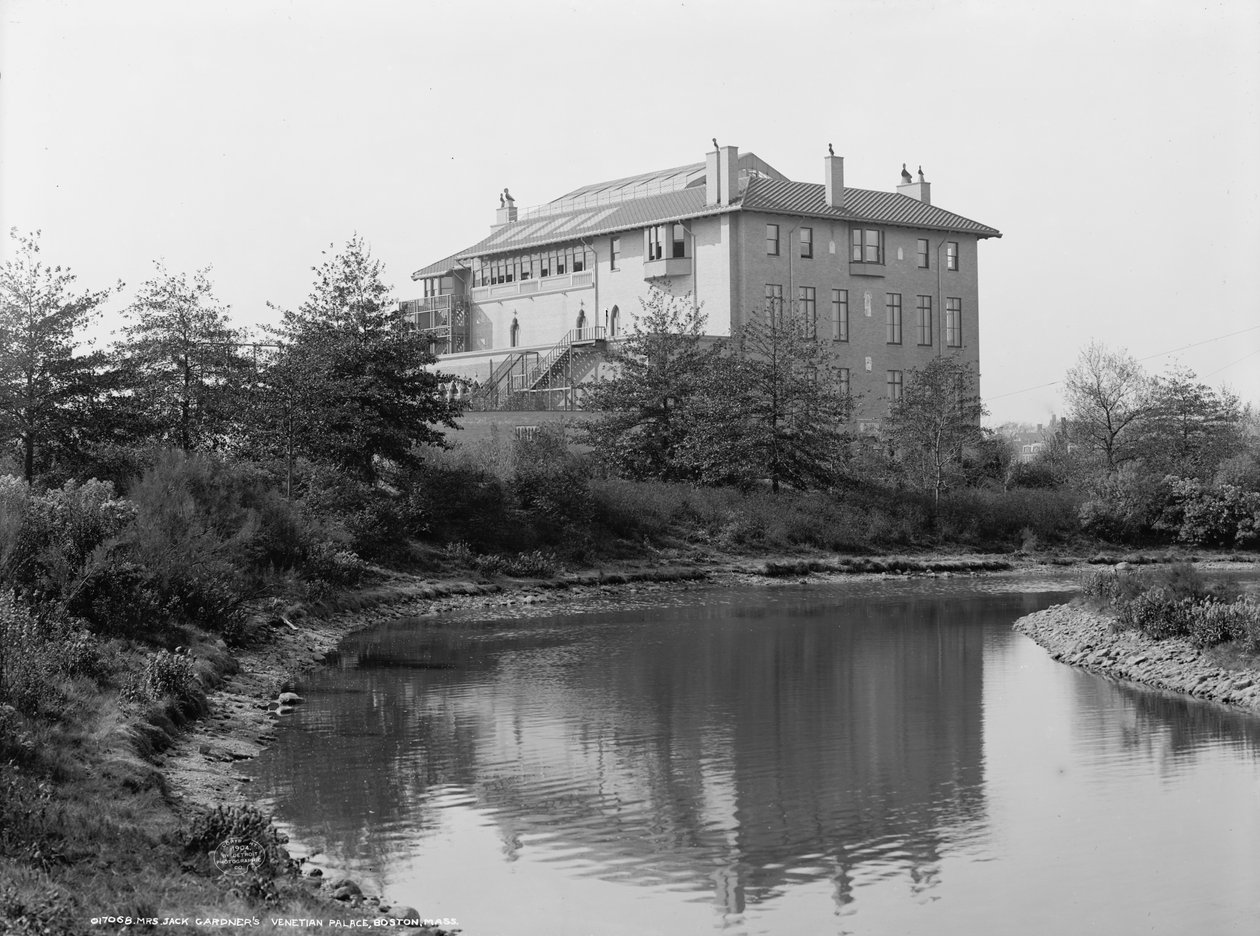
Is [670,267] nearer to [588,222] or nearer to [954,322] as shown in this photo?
[588,222]

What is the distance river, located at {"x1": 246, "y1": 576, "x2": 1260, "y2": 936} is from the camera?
12.6 metres

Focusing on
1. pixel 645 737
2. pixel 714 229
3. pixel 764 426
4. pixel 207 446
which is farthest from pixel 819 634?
pixel 714 229

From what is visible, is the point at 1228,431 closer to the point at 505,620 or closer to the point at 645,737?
the point at 505,620

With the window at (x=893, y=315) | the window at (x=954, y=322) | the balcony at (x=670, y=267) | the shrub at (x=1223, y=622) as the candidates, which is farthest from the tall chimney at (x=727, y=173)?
the shrub at (x=1223, y=622)

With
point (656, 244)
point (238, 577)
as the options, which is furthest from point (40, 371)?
point (656, 244)

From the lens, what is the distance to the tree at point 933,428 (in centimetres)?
6353

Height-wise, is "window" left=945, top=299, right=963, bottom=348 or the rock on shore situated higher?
"window" left=945, top=299, right=963, bottom=348

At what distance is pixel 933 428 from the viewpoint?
211 feet

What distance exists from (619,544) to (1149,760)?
33420 millimetres

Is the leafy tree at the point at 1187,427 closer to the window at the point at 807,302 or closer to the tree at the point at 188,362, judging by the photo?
the window at the point at 807,302

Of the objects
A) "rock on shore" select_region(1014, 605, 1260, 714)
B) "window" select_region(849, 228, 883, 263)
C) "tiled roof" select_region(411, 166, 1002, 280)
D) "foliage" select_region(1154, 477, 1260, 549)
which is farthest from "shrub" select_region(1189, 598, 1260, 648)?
"window" select_region(849, 228, 883, 263)

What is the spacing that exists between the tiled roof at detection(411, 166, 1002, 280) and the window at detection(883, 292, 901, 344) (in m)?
3.72

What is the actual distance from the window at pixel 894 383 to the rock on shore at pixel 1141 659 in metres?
41.8

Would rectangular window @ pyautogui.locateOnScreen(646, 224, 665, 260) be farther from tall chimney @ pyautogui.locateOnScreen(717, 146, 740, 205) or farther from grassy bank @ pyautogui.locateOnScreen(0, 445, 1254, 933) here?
grassy bank @ pyautogui.locateOnScreen(0, 445, 1254, 933)
